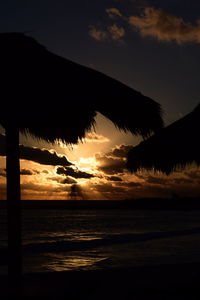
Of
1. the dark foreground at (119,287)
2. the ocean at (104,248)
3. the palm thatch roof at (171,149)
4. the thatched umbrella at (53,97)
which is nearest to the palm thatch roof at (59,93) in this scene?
the thatched umbrella at (53,97)

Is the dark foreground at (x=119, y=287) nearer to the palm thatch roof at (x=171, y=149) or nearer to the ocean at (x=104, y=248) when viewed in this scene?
the palm thatch roof at (x=171, y=149)

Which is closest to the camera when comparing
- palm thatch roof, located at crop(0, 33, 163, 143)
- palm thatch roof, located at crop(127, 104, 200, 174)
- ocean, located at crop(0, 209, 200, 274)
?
palm thatch roof, located at crop(0, 33, 163, 143)

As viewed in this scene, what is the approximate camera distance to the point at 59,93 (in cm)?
599

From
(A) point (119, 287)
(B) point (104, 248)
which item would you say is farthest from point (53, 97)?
(B) point (104, 248)

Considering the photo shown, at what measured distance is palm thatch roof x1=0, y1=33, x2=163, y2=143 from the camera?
5977 millimetres

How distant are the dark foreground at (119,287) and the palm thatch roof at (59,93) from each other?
257 cm

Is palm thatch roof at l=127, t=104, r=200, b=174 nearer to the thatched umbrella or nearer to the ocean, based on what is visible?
the thatched umbrella

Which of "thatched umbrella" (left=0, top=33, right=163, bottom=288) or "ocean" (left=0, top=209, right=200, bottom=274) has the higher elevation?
"thatched umbrella" (left=0, top=33, right=163, bottom=288)

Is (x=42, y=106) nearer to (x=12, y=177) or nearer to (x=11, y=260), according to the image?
(x=12, y=177)

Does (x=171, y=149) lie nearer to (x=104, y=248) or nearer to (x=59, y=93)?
(x=59, y=93)

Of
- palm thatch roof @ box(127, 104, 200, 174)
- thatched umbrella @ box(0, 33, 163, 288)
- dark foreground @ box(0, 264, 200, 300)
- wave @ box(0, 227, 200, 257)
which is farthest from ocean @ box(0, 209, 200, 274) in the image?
thatched umbrella @ box(0, 33, 163, 288)

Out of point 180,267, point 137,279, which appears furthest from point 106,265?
point 137,279

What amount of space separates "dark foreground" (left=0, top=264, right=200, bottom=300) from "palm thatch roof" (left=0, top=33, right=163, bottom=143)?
8.42 ft

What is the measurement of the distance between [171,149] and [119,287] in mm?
2589
